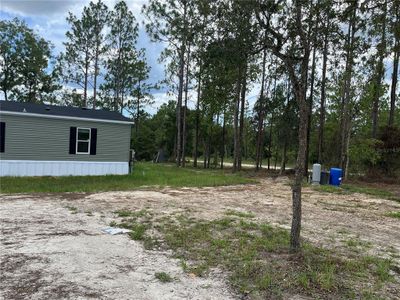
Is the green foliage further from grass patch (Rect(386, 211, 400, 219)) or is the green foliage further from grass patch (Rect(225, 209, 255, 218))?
grass patch (Rect(225, 209, 255, 218))

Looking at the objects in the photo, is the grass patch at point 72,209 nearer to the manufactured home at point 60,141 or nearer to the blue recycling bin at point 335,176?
the manufactured home at point 60,141

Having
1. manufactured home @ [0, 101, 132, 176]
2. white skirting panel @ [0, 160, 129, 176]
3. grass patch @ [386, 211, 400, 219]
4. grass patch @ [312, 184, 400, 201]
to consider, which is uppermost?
manufactured home @ [0, 101, 132, 176]

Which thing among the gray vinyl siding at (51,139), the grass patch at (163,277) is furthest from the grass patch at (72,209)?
the gray vinyl siding at (51,139)

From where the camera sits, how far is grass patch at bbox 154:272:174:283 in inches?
145

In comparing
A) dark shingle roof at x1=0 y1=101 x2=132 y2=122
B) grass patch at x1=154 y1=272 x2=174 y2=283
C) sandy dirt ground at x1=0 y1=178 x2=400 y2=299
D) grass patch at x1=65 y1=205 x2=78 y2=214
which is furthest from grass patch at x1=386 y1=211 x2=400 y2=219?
dark shingle roof at x1=0 y1=101 x2=132 y2=122

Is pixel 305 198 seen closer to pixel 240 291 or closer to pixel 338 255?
pixel 338 255

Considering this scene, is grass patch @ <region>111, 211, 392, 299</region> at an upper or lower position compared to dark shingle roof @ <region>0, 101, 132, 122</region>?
lower

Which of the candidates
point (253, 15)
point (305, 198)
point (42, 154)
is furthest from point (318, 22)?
point (42, 154)

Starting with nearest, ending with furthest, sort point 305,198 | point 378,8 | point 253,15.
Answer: point 253,15 < point 378,8 < point 305,198

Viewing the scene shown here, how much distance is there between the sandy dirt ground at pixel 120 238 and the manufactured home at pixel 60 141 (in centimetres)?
456

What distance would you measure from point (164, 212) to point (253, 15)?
4.29 meters

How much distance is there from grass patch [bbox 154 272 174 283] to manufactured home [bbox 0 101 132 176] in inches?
427

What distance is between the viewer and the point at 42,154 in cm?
1346

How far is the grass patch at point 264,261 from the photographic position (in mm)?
3604
